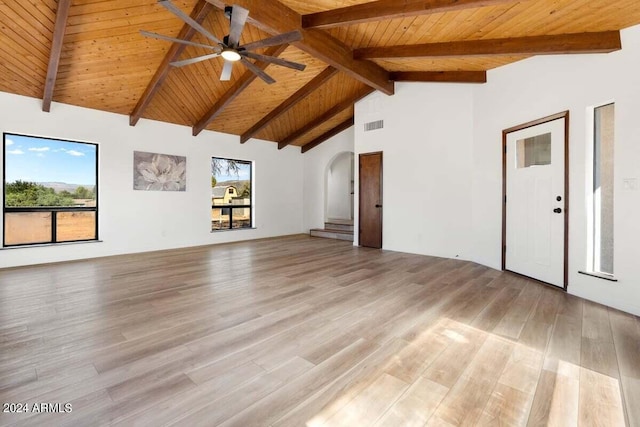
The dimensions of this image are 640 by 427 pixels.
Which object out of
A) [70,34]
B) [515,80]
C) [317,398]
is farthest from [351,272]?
[70,34]

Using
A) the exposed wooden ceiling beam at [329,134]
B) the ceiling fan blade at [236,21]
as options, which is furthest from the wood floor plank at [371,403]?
the exposed wooden ceiling beam at [329,134]

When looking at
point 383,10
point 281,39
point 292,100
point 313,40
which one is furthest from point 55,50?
point 383,10

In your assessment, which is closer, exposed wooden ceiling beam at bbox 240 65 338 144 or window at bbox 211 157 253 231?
exposed wooden ceiling beam at bbox 240 65 338 144

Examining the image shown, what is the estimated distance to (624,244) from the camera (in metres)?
3.12

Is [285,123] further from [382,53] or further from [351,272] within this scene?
[351,272]

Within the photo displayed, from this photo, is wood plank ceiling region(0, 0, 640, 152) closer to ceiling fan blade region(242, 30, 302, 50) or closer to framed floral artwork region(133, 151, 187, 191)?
ceiling fan blade region(242, 30, 302, 50)

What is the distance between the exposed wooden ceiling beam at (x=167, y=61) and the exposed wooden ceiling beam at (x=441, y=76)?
3.79 m

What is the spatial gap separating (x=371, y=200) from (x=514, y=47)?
12.9 ft

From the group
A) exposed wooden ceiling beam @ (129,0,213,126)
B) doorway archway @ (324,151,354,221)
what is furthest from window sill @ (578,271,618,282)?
doorway archway @ (324,151,354,221)

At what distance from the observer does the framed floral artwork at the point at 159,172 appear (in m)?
6.34

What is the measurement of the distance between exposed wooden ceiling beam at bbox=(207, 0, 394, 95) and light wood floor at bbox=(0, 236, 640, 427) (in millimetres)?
3311

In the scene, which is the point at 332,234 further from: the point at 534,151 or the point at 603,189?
the point at 603,189

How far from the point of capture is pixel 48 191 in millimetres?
5449

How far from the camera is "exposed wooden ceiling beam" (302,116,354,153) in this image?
28.5 feet
